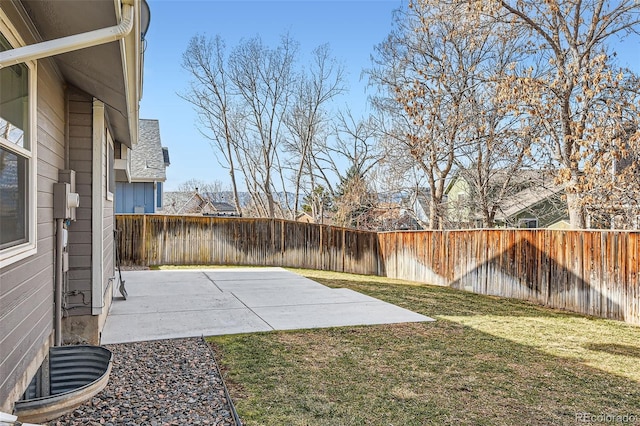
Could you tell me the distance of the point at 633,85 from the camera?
769 centimetres

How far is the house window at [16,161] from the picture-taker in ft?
6.82

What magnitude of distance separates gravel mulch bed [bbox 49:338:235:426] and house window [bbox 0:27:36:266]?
1090mm

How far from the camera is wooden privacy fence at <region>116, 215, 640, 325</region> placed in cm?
599

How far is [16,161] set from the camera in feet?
7.54

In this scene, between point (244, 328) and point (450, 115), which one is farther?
point (450, 115)

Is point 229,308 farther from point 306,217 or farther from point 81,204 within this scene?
point 306,217

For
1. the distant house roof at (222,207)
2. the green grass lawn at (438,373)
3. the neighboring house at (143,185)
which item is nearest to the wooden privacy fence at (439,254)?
the green grass lawn at (438,373)

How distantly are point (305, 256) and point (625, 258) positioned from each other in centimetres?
734

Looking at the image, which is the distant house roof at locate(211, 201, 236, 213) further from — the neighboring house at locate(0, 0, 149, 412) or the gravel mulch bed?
the gravel mulch bed

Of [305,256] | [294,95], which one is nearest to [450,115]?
[305,256]

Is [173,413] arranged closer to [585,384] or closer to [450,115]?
[585,384]

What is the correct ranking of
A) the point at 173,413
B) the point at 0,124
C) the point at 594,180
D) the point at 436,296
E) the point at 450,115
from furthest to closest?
the point at 450,115
the point at 436,296
the point at 594,180
the point at 173,413
the point at 0,124

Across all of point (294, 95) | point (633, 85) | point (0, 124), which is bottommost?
point (0, 124)

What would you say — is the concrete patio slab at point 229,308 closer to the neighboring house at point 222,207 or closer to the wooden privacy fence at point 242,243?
the wooden privacy fence at point 242,243
